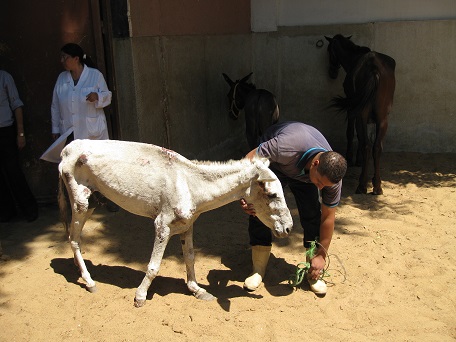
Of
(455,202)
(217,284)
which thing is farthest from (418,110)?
(217,284)

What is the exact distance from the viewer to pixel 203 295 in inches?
148

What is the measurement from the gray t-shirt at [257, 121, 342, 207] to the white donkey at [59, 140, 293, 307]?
19 cm

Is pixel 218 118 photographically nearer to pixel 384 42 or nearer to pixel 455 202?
pixel 384 42

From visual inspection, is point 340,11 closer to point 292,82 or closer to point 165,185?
point 292,82

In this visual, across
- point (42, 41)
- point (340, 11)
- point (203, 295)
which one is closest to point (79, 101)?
point (42, 41)

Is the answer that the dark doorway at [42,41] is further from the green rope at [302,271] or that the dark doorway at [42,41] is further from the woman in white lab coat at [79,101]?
the green rope at [302,271]

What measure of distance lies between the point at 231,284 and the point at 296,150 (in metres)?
1.32

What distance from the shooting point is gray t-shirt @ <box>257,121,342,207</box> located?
3.54m

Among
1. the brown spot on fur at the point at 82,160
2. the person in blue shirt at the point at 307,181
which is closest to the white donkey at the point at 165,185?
the brown spot on fur at the point at 82,160

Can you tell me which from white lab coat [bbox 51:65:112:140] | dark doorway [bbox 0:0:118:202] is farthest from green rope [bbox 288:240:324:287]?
dark doorway [bbox 0:0:118:202]

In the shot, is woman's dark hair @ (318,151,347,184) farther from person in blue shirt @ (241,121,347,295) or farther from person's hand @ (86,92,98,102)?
person's hand @ (86,92,98,102)

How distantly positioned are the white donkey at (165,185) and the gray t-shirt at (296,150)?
0.63 ft

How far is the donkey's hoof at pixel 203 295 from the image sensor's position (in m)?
3.74

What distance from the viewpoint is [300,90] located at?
8.66 m
